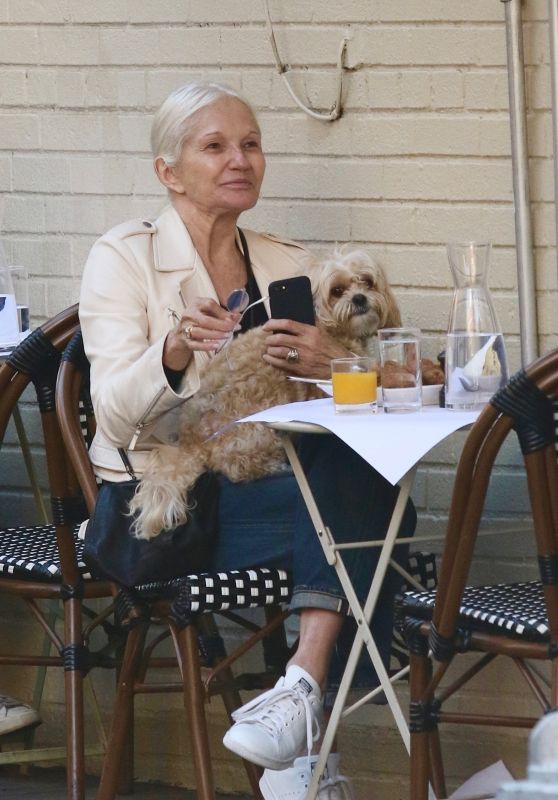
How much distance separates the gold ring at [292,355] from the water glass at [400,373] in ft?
1.10

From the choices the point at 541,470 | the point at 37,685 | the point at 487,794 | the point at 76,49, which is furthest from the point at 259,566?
the point at 76,49

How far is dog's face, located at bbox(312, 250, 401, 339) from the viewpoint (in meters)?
3.11

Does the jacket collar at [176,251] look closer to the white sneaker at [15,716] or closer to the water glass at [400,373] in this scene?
the water glass at [400,373]

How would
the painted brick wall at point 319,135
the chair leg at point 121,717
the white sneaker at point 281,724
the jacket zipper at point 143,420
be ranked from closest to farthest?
the white sneaker at point 281,724
the jacket zipper at point 143,420
the chair leg at point 121,717
the painted brick wall at point 319,135

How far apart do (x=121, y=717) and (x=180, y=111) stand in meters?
1.46

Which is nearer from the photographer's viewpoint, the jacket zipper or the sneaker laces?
the sneaker laces

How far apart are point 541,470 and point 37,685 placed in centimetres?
205

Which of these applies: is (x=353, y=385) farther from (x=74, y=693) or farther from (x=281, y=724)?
(x=74, y=693)

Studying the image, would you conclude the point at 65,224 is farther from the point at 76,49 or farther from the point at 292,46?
the point at 292,46

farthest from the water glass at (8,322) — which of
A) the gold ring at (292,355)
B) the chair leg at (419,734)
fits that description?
the chair leg at (419,734)

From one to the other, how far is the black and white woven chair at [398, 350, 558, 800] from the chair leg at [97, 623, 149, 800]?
690mm

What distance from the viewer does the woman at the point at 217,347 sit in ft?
8.79

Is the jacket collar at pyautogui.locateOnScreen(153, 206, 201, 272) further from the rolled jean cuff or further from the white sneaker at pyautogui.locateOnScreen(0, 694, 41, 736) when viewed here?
the white sneaker at pyautogui.locateOnScreen(0, 694, 41, 736)

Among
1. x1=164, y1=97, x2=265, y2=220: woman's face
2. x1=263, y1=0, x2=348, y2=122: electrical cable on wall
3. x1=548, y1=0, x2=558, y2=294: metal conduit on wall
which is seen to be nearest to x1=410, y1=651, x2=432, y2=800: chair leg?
x1=164, y1=97, x2=265, y2=220: woman's face
